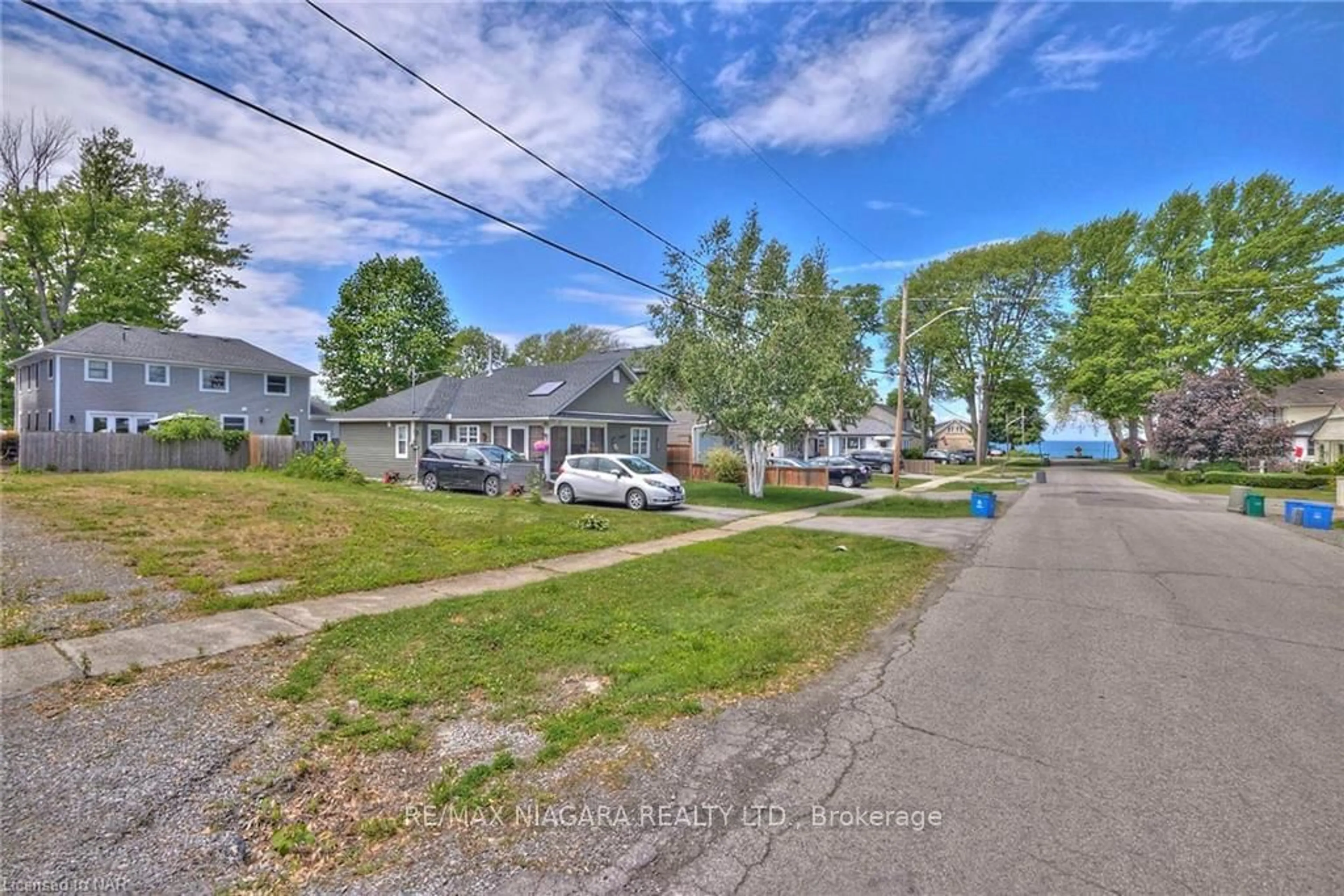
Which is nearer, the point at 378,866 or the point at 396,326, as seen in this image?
the point at 378,866

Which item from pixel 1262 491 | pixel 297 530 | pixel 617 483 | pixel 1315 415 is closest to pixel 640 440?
pixel 617 483

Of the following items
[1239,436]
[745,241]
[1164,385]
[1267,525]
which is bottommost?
[1267,525]

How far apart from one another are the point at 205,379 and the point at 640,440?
21.1 meters

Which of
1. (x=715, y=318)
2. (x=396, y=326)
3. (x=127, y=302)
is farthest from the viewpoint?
(x=396, y=326)

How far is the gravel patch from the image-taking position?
19.5ft

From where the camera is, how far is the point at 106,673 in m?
4.82

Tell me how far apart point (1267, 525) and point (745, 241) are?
1612 centimetres

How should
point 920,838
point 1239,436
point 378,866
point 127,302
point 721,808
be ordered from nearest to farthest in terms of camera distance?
1. point 378,866
2. point 920,838
3. point 721,808
4. point 1239,436
5. point 127,302

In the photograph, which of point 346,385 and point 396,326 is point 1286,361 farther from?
point 346,385

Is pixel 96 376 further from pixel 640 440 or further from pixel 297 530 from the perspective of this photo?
pixel 297 530

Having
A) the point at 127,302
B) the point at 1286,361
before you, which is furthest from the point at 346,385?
the point at 1286,361

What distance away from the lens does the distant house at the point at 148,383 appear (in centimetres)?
2766

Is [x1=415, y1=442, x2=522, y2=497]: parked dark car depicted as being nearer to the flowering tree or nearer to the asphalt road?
the asphalt road

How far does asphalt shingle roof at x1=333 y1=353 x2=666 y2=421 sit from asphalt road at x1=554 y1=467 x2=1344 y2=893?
20414 millimetres
